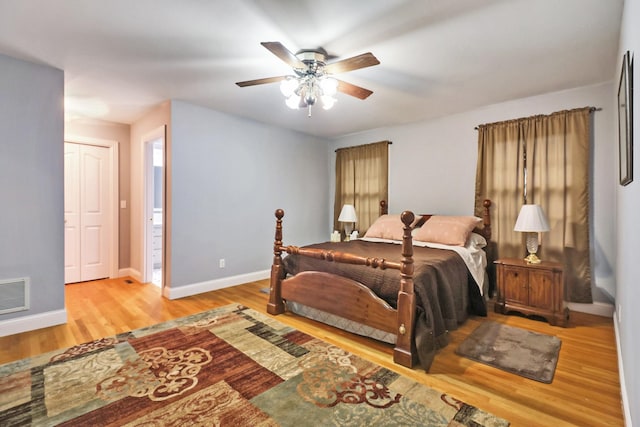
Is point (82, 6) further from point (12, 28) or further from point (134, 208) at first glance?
point (134, 208)

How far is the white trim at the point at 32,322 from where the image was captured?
2.63m

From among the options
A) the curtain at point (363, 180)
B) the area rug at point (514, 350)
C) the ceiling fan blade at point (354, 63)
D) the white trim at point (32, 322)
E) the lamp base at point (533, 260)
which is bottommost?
the area rug at point (514, 350)

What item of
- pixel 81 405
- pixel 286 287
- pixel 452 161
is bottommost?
pixel 81 405

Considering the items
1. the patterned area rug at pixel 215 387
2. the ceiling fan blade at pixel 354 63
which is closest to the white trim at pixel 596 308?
the patterned area rug at pixel 215 387

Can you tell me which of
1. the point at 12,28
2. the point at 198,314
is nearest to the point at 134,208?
the point at 198,314

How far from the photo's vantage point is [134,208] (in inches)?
185

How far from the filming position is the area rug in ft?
6.86

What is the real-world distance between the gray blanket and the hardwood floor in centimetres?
16

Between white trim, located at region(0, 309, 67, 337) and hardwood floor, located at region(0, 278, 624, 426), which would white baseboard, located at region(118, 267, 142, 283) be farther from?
white trim, located at region(0, 309, 67, 337)

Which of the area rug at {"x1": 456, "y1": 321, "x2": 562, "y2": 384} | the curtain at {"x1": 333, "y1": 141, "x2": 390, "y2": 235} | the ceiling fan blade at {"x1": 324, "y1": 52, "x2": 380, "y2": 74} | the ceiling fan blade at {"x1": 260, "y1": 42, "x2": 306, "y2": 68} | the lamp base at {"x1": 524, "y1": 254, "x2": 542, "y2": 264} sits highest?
the ceiling fan blade at {"x1": 260, "y1": 42, "x2": 306, "y2": 68}

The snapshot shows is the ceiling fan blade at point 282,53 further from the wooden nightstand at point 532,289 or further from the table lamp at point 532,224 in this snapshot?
the wooden nightstand at point 532,289

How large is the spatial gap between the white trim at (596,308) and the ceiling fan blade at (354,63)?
3.29 meters

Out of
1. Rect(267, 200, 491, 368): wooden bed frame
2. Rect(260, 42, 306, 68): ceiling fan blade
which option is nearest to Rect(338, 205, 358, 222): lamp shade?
Rect(267, 200, 491, 368): wooden bed frame

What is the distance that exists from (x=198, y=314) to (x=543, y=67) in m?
4.02
